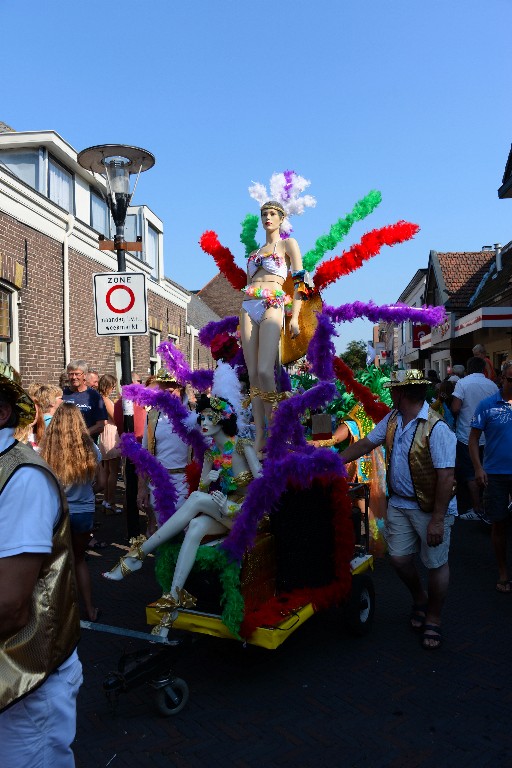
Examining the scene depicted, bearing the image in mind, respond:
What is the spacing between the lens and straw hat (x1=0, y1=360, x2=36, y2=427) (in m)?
1.79

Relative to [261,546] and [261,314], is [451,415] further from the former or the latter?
[261,546]

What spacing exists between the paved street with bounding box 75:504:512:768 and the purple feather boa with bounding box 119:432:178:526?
2.95 feet

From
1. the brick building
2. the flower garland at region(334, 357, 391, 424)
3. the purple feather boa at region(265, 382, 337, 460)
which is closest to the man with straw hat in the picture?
the purple feather boa at region(265, 382, 337, 460)

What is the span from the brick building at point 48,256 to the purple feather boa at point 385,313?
6.02 m

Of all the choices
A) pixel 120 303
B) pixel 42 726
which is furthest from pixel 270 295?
pixel 42 726

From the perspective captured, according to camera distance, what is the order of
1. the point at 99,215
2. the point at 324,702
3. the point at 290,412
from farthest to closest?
1. the point at 99,215
2. the point at 290,412
3. the point at 324,702

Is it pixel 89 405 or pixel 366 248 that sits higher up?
pixel 366 248

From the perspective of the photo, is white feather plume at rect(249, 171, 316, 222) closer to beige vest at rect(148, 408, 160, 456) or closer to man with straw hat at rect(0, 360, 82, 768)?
beige vest at rect(148, 408, 160, 456)

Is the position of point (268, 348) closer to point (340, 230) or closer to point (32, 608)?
point (340, 230)

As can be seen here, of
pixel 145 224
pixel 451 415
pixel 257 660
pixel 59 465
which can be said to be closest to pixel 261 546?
pixel 257 660

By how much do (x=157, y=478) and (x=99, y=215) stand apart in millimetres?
10703

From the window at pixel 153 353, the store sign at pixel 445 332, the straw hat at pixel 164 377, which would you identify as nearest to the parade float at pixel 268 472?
the straw hat at pixel 164 377

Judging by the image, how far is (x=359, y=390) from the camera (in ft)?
17.1

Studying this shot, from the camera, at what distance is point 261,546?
380 centimetres
